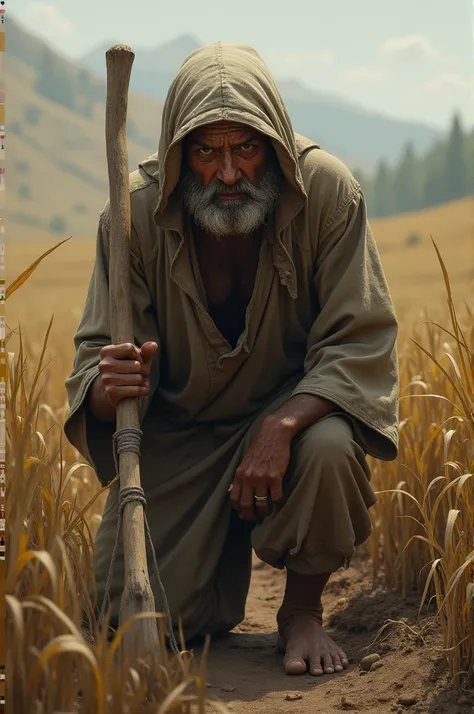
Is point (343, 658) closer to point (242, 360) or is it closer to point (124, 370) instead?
point (242, 360)

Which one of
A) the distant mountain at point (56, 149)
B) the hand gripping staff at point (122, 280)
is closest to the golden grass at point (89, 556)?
the hand gripping staff at point (122, 280)

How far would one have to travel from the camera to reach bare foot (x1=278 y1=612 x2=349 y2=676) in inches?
126

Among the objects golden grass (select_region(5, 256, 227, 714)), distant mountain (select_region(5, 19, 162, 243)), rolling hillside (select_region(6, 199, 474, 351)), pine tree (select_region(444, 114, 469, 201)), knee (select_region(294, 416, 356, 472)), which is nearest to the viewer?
golden grass (select_region(5, 256, 227, 714))

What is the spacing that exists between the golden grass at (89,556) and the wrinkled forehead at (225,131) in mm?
860

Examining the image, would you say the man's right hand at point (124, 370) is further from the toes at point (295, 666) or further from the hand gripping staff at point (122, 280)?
the toes at point (295, 666)

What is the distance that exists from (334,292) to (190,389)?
62 cm

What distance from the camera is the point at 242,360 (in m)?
3.51

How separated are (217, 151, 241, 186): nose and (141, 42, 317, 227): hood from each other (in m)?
0.15

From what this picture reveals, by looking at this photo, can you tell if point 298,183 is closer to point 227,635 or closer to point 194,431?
point 194,431

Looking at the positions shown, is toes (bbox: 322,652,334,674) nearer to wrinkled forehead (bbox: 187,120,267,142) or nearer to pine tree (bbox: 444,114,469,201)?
wrinkled forehead (bbox: 187,120,267,142)

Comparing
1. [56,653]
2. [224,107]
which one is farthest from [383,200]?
[56,653]

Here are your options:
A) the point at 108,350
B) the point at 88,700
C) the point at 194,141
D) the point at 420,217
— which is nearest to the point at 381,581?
the point at 108,350

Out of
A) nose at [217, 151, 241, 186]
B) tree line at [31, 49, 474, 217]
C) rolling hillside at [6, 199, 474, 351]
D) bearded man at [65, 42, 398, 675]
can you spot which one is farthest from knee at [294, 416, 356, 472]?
tree line at [31, 49, 474, 217]

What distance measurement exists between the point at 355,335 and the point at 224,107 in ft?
2.91
